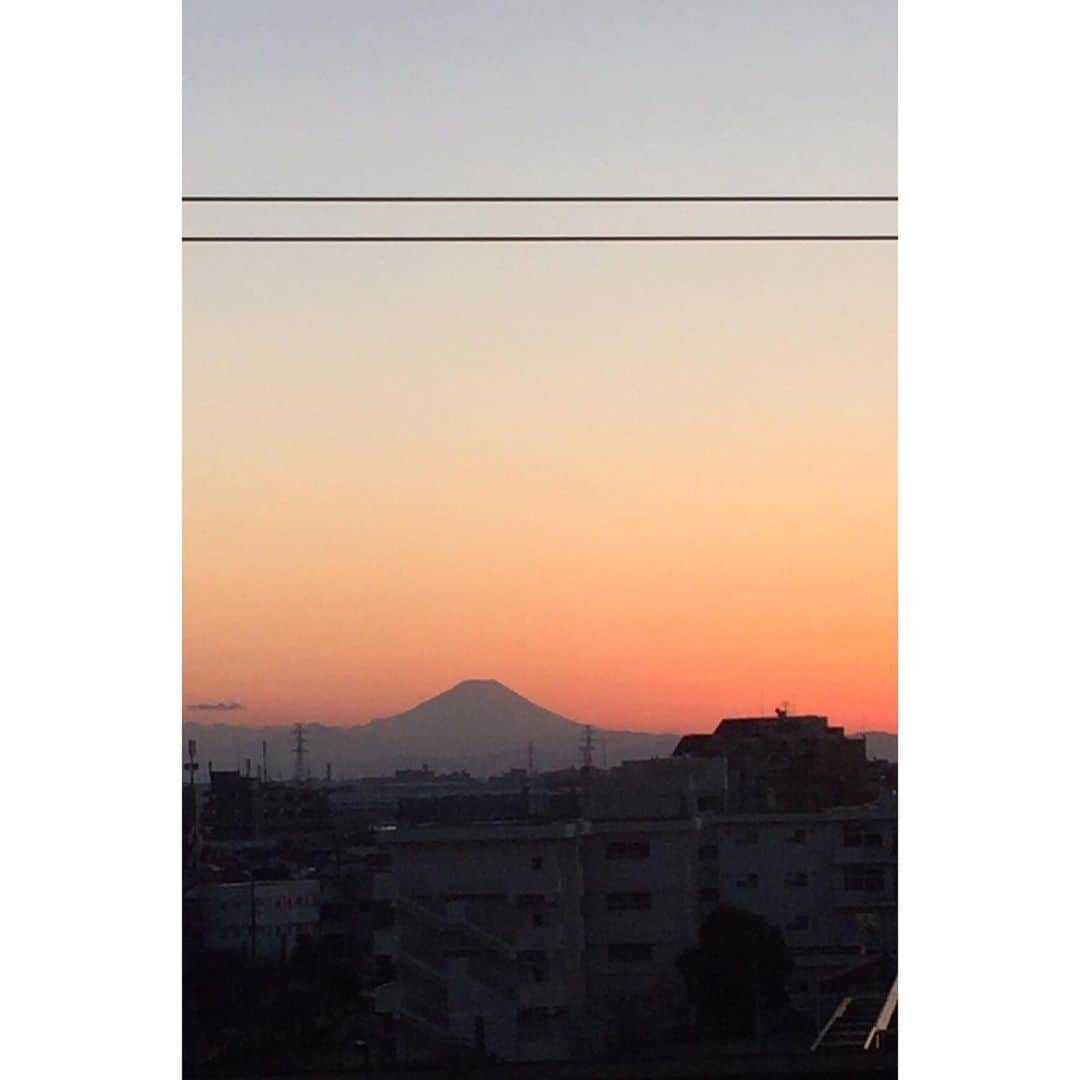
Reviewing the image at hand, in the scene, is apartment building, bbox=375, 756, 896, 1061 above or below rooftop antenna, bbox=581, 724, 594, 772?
below

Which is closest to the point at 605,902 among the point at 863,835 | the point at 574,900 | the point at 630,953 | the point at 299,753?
the point at 574,900

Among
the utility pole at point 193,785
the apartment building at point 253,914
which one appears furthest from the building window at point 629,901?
the utility pole at point 193,785

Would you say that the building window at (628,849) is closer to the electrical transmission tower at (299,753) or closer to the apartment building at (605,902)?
the apartment building at (605,902)

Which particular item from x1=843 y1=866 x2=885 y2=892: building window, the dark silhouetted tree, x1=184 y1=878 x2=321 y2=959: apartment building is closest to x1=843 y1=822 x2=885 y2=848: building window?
x1=843 y1=866 x2=885 y2=892: building window

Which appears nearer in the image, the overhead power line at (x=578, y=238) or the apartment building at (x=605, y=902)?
the overhead power line at (x=578, y=238)

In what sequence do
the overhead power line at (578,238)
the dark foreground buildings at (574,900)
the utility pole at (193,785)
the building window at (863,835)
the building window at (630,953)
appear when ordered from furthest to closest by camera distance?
the building window at (630,953), the building window at (863,835), the dark foreground buildings at (574,900), the utility pole at (193,785), the overhead power line at (578,238)

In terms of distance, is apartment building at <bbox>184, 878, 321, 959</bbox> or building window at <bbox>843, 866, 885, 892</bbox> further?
building window at <bbox>843, 866, 885, 892</bbox>

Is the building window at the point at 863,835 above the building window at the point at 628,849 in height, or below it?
above

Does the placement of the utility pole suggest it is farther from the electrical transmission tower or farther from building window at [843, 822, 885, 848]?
building window at [843, 822, 885, 848]
